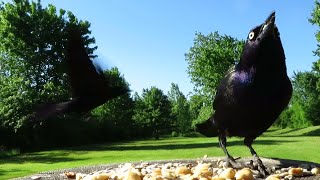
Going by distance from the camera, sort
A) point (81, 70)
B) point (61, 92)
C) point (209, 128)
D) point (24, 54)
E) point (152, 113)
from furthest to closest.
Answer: point (152, 113)
point (24, 54)
point (61, 92)
point (209, 128)
point (81, 70)

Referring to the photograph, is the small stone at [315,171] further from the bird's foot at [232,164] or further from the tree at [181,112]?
the tree at [181,112]

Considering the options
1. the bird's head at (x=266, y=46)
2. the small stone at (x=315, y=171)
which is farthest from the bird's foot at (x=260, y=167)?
the bird's head at (x=266, y=46)

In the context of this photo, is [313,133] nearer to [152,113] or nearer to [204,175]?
[152,113]

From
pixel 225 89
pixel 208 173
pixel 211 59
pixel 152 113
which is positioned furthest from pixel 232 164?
pixel 152 113

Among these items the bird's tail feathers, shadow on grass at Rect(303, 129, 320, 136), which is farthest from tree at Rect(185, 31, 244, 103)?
the bird's tail feathers

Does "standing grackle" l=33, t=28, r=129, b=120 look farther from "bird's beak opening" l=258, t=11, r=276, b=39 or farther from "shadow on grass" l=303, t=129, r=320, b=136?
"shadow on grass" l=303, t=129, r=320, b=136

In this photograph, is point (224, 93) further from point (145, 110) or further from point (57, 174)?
point (145, 110)
